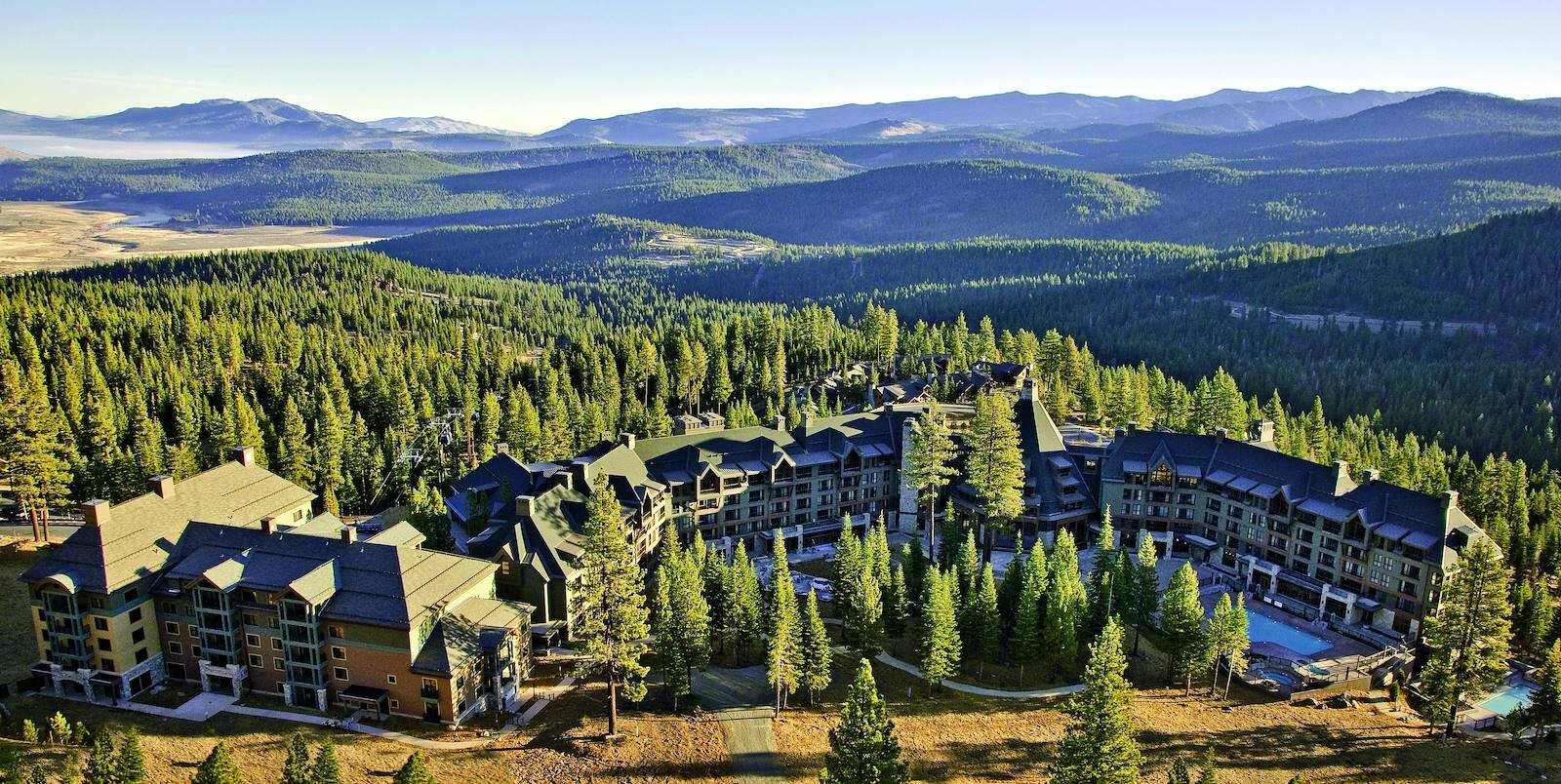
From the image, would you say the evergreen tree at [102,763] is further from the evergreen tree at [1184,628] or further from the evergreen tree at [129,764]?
the evergreen tree at [1184,628]

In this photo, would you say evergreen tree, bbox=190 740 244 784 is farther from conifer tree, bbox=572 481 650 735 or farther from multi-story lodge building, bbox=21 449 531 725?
conifer tree, bbox=572 481 650 735

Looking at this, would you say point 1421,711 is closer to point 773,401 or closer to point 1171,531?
point 1171,531

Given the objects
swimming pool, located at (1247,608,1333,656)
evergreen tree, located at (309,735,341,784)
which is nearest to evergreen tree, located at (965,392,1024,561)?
swimming pool, located at (1247,608,1333,656)

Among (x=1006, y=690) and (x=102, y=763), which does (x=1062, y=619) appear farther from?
(x=102, y=763)

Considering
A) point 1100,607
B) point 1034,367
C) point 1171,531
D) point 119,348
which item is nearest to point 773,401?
point 1034,367

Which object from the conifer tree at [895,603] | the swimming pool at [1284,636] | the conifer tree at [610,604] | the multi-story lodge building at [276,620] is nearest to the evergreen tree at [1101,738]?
the conifer tree at [895,603]

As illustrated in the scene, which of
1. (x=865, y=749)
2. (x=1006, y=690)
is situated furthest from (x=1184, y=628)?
(x=865, y=749)
